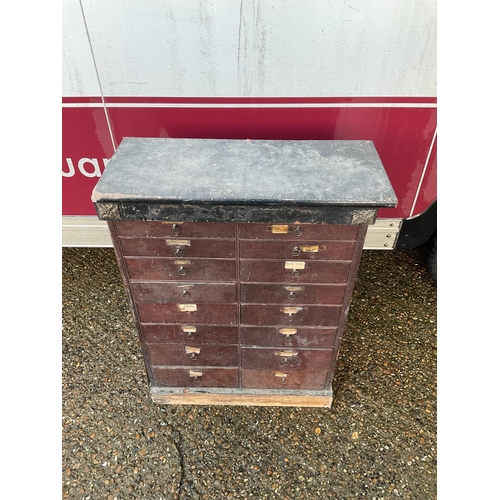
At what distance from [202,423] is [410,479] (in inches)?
44.7

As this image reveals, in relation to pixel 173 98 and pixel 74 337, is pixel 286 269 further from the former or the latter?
pixel 74 337

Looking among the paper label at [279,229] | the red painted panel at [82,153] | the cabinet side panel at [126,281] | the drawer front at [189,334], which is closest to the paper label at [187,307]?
the drawer front at [189,334]

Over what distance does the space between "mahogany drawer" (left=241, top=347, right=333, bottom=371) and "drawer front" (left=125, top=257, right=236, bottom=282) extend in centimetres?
52

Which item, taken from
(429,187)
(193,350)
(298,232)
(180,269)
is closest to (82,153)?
(180,269)

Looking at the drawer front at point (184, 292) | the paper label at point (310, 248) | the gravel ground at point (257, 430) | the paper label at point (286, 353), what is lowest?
the gravel ground at point (257, 430)

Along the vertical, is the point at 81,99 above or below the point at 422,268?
above

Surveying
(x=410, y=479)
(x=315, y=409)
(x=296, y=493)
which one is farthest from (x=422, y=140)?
(x=296, y=493)

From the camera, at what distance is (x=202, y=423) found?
2391 mm

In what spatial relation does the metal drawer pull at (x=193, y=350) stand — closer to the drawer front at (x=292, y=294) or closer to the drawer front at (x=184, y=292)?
the drawer front at (x=184, y=292)

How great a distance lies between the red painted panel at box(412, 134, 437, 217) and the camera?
94.6 inches

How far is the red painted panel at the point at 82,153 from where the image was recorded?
2.26m

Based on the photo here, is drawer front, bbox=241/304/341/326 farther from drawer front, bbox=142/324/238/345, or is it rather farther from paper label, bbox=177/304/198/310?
paper label, bbox=177/304/198/310

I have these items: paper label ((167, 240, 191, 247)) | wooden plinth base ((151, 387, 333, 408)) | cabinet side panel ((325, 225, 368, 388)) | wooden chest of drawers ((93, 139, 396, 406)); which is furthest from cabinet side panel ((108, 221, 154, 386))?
cabinet side panel ((325, 225, 368, 388))

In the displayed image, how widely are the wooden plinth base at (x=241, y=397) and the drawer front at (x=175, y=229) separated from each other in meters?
1.06
